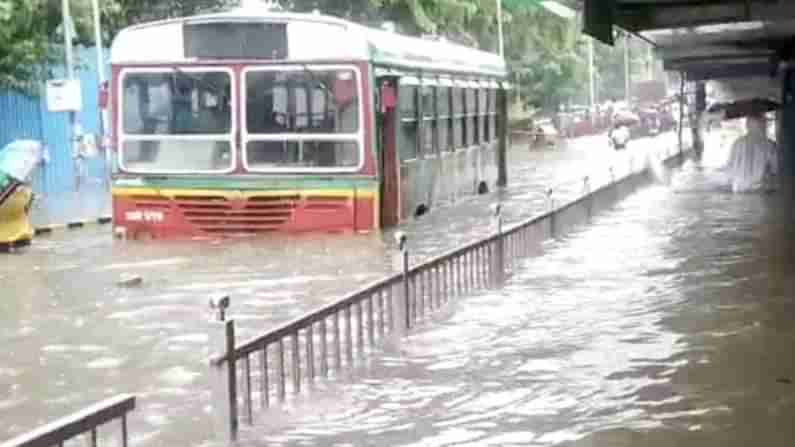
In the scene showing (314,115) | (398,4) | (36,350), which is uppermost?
(398,4)

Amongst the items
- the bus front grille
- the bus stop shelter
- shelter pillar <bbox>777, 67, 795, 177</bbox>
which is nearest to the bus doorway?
the bus front grille

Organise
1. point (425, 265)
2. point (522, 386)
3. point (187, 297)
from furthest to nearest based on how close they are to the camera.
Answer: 1. point (187, 297)
2. point (425, 265)
3. point (522, 386)

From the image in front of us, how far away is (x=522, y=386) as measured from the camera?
27.2 feet

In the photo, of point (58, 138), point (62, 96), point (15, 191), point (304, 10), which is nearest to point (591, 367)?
point (15, 191)

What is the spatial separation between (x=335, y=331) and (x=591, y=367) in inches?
68.0

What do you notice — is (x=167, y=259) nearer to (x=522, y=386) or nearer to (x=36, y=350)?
(x=36, y=350)

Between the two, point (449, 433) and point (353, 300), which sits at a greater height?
point (353, 300)

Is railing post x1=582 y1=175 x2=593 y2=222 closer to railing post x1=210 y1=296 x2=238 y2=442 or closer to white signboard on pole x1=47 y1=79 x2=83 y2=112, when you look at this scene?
white signboard on pole x1=47 y1=79 x2=83 y2=112

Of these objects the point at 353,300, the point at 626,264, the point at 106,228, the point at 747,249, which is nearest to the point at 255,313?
the point at 353,300

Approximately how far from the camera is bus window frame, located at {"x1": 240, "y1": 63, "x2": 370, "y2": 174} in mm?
16375

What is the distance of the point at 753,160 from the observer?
2330cm

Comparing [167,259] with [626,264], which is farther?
[167,259]

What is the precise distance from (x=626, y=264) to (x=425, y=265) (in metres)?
4.61

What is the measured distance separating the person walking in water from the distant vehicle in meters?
8.73
